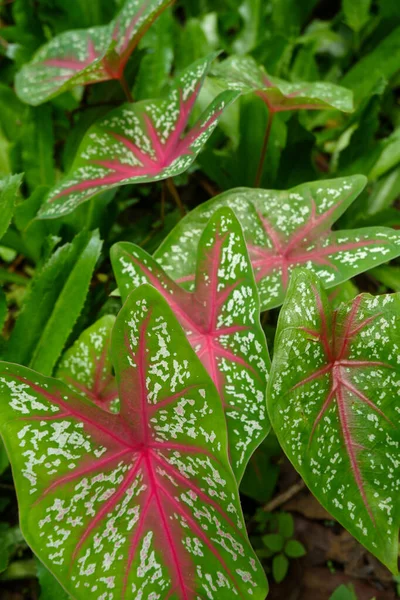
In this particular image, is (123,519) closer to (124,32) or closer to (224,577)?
(224,577)

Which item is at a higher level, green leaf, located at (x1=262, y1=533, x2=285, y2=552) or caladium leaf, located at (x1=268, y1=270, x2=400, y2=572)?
caladium leaf, located at (x1=268, y1=270, x2=400, y2=572)

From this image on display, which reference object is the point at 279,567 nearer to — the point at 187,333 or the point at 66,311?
the point at 187,333

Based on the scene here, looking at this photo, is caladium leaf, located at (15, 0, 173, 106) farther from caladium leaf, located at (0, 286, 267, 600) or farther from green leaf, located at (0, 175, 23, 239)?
caladium leaf, located at (0, 286, 267, 600)

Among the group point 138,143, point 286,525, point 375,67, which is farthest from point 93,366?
point 375,67

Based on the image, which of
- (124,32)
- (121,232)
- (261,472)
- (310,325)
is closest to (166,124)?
(124,32)

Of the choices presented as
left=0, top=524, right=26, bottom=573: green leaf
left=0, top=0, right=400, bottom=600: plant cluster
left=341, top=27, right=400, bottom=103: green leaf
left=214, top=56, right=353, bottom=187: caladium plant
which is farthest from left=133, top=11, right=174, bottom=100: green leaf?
left=0, top=524, right=26, bottom=573: green leaf

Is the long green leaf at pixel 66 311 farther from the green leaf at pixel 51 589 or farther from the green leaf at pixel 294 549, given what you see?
the green leaf at pixel 294 549
